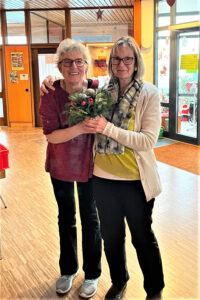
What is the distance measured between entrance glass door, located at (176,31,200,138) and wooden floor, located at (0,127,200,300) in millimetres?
2229

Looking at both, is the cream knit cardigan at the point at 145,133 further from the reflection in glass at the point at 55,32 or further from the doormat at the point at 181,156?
the reflection in glass at the point at 55,32

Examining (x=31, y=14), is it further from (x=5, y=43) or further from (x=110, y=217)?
(x=110, y=217)

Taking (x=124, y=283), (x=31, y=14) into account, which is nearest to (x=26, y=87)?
(x=31, y=14)

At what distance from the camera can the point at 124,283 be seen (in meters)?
2.19

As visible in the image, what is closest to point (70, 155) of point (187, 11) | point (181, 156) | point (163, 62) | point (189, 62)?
point (181, 156)

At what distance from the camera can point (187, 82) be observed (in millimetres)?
6805

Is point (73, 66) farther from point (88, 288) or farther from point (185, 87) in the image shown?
point (185, 87)

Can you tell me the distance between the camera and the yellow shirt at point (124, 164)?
180cm

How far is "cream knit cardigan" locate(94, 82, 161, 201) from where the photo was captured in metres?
1.74

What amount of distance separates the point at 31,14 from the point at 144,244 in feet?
28.2

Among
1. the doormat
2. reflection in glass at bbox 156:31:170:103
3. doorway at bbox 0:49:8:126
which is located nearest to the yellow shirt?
the doormat

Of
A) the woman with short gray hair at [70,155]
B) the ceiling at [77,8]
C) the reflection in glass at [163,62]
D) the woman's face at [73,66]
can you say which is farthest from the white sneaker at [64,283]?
the ceiling at [77,8]

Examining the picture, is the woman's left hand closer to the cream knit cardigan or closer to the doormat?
the cream knit cardigan

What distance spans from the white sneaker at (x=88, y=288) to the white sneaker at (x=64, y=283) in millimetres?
100
